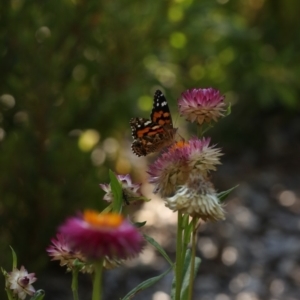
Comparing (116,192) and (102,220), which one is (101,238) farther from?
(116,192)

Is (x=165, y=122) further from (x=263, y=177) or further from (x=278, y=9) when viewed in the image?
(x=278, y=9)

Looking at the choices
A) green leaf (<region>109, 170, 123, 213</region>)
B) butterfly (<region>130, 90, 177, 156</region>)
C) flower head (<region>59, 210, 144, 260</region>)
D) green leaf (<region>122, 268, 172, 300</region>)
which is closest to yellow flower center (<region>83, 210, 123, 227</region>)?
flower head (<region>59, 210, 144, 260</region>)

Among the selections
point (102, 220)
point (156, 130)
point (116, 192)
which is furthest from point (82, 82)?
point (102, 220)

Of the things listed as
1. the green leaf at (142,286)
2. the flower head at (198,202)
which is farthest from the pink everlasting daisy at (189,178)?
the green leaf at (142,286)

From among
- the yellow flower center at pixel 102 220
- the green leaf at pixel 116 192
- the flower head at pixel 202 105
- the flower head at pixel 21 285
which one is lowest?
the flower head at pixel 21 285

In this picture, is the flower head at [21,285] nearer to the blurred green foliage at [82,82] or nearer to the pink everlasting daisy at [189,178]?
the pink everlasting daisy at [189,178]

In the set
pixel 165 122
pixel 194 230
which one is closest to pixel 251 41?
pixel 165 122

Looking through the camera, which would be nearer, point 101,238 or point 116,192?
point 101,238
